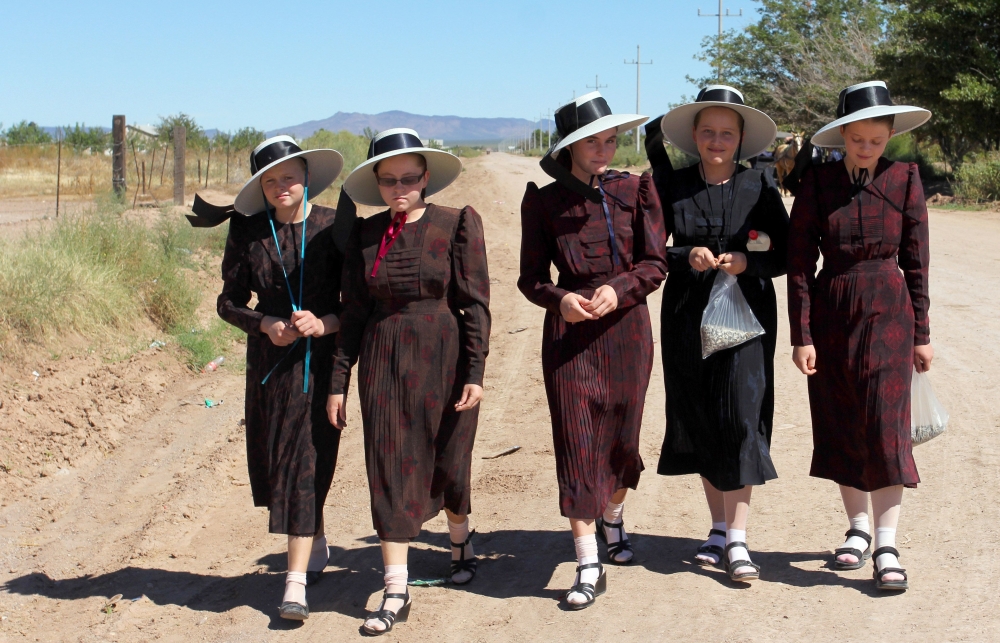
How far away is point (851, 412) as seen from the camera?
4.24 m

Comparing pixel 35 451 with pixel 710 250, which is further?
pixel 35 451

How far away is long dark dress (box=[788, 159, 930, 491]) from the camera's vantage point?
13.5 ft

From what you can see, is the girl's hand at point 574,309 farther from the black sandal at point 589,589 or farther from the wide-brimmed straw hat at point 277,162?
the wide-brimmed straw hat at point 277,162

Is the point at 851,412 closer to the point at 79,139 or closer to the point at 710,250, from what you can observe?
the point at 710,250

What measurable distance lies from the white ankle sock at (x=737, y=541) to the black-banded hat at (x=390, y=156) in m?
1.89

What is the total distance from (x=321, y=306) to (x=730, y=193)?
1.79 meters

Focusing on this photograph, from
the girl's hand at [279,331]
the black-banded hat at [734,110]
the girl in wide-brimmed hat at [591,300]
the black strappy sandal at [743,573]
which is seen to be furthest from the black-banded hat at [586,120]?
the black strappy sandal at [743,573]

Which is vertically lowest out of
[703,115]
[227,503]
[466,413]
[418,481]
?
[227,503]

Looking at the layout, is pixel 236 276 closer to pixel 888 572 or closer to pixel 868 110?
pixel 868 110

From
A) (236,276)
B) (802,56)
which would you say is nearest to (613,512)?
(236,276)

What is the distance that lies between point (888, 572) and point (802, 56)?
106ft

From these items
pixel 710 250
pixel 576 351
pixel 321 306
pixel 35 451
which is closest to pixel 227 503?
pixel 35 451

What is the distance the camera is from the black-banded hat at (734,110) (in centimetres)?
422

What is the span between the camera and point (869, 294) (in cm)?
411
